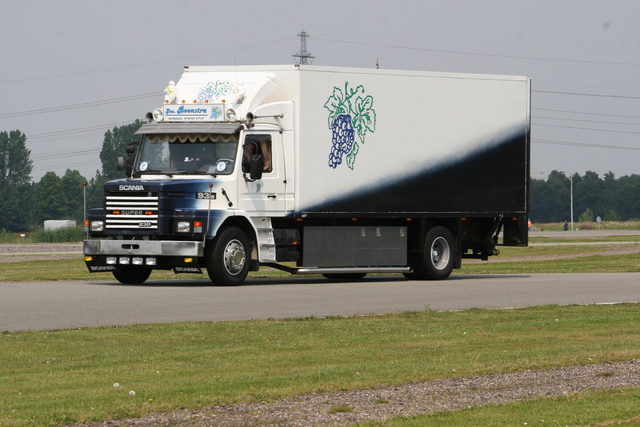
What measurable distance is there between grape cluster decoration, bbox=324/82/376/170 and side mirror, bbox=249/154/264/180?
1.76 metres

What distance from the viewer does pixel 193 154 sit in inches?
843

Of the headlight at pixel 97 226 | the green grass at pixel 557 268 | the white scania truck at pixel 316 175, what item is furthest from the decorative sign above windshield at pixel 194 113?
the green grass at pixel 557 268

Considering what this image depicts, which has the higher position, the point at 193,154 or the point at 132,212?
the point at 193,154

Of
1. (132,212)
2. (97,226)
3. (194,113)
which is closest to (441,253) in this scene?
(194,113)

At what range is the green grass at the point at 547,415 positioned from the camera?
25.4ft

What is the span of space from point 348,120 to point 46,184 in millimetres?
129062

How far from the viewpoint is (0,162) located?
147750 millimetres

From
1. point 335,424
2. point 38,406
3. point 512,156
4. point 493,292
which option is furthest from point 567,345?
point 512,156

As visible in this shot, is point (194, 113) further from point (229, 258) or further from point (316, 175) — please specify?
point (229, 258)

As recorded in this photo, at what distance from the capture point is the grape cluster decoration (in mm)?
22531

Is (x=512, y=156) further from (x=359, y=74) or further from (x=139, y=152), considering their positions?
(x=139, y=152)

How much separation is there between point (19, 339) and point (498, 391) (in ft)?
19.3

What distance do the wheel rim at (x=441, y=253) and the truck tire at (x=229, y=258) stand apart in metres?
4.92

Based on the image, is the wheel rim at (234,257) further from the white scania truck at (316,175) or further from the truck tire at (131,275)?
the truck tire at (131,275)
